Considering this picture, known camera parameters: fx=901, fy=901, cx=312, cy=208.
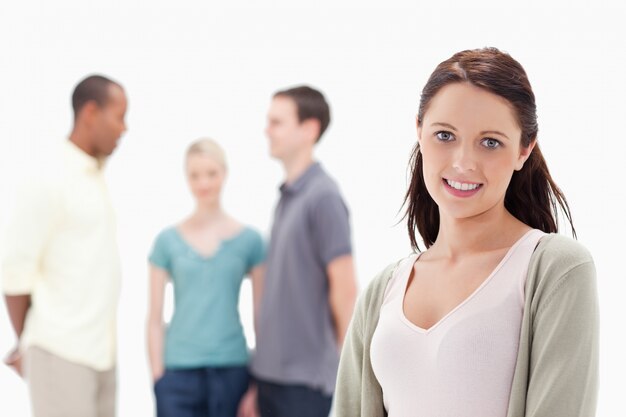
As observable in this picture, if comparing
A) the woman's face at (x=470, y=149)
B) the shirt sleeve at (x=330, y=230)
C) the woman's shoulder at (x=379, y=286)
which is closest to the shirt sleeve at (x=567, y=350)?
the woman's face at (x=470, y=149)

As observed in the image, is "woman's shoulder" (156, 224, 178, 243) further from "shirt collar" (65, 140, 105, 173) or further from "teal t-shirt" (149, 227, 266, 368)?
"shirt collar" (65, 140, 105, 173)

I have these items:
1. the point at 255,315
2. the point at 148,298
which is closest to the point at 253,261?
the point at 255,315

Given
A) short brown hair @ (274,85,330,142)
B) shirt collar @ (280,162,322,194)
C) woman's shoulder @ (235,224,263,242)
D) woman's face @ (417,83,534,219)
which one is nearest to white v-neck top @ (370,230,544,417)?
woman's face @ (417,83,534,219)

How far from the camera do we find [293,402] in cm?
341

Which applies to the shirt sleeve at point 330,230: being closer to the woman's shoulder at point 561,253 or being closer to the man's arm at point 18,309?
the man's arm at point 18,309

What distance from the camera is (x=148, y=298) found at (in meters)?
3.63

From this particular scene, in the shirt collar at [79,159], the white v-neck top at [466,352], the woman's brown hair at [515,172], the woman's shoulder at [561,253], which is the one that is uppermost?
the woman's brown hair at [515,172]

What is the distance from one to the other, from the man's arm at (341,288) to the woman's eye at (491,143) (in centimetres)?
192

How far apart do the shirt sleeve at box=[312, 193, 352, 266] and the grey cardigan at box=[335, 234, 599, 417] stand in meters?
1.92

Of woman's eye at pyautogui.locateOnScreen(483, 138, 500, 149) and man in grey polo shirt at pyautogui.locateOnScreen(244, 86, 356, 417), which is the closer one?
woman's eye at pyautogui.locateOnScreen(483, 138, 500, 149)

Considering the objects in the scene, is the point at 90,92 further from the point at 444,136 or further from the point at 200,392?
the point at 444,136

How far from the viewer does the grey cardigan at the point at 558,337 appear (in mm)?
1386

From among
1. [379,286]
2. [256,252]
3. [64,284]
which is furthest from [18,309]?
[379,286]

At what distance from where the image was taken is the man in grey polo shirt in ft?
11.2
